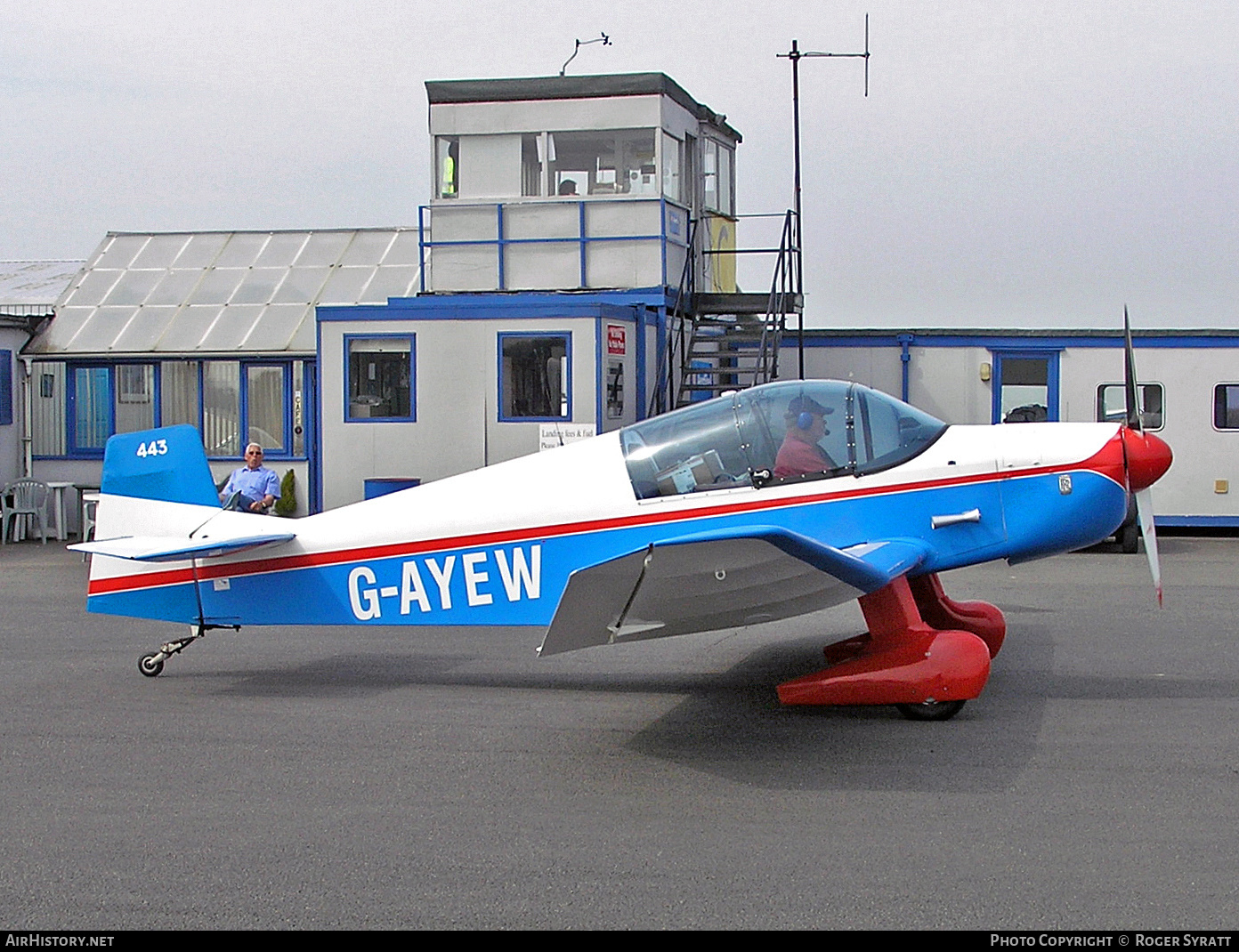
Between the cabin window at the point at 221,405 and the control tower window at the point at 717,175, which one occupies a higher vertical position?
the control tower window at the point at 717,175

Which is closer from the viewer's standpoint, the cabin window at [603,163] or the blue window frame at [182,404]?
the cabin window at [603,163]

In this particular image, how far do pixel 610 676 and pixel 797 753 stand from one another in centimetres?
224

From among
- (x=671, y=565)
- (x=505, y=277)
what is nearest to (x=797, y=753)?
(x=671, y=565)

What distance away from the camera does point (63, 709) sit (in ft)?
26.4

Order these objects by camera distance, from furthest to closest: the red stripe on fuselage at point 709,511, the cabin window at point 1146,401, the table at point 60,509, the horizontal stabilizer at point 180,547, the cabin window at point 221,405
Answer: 1. the cabin window at point 221,405
2. the table at point 60,509
3. the cabin window at point 1146,401
4. the horizontal stabilizer at point 180,547
5. the red stripe on fuselage at point 709,511

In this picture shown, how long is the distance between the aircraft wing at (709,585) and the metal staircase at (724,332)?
1027cm

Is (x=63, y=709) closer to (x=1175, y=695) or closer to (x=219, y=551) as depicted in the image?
(x=219, y=551)

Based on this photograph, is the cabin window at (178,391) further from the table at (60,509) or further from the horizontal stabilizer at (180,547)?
the horizontal stabilizer at (180,547)

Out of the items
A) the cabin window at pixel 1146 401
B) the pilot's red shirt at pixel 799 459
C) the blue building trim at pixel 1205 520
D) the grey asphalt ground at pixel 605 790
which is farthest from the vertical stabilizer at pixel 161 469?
the blue building trim at pixel 1205 520

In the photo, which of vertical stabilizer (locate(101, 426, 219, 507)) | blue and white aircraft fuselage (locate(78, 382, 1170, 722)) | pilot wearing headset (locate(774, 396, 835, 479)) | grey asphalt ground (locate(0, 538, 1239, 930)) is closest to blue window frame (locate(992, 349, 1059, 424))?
grey asphalt ground (locate(0, 538, 1239, 930))

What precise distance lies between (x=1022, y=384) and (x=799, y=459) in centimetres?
1137

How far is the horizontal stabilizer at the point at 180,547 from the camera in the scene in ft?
27.1

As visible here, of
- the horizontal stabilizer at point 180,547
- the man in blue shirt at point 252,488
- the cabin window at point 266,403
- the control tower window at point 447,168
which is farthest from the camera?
the cabin window at point 266,403
